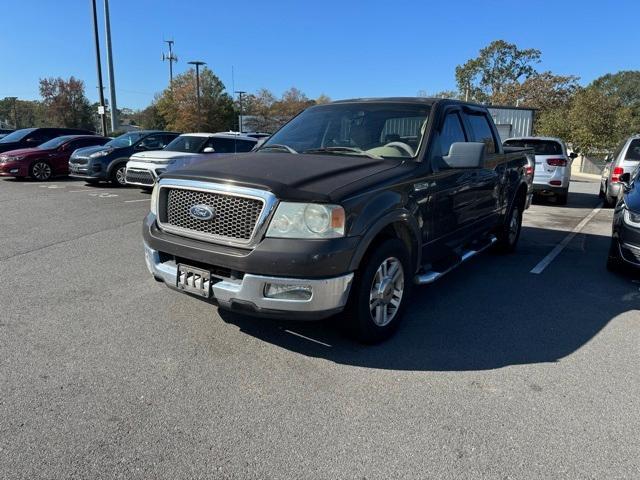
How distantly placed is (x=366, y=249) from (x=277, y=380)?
1.08m

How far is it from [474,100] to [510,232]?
162 feet

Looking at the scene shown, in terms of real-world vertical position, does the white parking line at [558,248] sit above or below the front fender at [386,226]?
below

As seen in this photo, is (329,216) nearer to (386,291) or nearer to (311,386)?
(386,291)

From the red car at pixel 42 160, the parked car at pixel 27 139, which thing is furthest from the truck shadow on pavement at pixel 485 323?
the parked car at pixel 27 139

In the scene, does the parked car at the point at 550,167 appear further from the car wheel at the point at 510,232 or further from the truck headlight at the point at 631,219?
the truck headlight at the point at 631,219

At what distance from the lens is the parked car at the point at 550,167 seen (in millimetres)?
12211

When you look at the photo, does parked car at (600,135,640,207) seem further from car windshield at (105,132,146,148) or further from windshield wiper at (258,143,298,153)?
car windshield at (105,132,146,148)

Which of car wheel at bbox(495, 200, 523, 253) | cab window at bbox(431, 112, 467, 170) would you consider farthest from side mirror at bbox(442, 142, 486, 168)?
car wheel at bbox(495, 200, 523, 253)

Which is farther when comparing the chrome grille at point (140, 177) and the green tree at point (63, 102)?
the green tree at point (63, 102)

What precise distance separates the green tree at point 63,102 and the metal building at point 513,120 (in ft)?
188

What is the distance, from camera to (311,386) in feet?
10.5

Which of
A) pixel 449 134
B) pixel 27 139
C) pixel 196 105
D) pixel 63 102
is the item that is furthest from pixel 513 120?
pixel 63 102

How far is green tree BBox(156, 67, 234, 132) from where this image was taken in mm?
56000

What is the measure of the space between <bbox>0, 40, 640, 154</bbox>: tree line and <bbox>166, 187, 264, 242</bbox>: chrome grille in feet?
113
